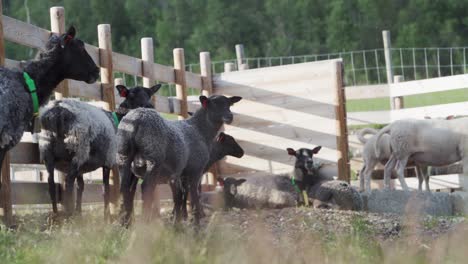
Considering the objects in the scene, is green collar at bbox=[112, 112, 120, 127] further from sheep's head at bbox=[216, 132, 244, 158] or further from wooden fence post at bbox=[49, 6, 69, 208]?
sheep's head at bbox=[216, 132, 244, 158]

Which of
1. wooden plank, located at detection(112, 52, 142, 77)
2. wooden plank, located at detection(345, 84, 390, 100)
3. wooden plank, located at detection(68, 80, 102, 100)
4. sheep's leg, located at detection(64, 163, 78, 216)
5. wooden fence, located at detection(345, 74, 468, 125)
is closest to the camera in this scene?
sheep's leg, located at detection(64, 163, 78, 216)

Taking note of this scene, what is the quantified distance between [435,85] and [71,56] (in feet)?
26.8

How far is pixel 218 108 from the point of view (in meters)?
11.0

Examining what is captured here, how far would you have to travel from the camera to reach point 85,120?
32.7 feet

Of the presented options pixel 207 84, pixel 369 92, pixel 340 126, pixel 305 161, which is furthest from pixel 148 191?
pixel 369 92

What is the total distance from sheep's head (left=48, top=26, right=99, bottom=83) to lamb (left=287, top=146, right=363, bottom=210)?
3.65 meters

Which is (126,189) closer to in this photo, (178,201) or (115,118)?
(178,201)

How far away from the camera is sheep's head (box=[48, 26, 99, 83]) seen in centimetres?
952

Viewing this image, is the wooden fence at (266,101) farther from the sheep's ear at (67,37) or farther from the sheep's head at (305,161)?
the sheep's ear at (67,37)

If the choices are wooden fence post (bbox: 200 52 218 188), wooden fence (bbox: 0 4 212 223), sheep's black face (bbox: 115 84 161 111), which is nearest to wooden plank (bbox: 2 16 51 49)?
wooden fence (bbox: 0 4 212 223)

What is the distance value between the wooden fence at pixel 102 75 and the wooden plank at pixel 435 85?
373 cm

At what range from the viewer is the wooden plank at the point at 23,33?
10047 mm

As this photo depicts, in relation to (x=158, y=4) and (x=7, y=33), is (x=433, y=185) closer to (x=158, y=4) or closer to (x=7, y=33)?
(x=7, y=33)

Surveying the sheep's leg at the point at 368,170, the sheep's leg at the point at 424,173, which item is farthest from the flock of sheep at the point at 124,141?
the sheep's leg at the point at 424,173
